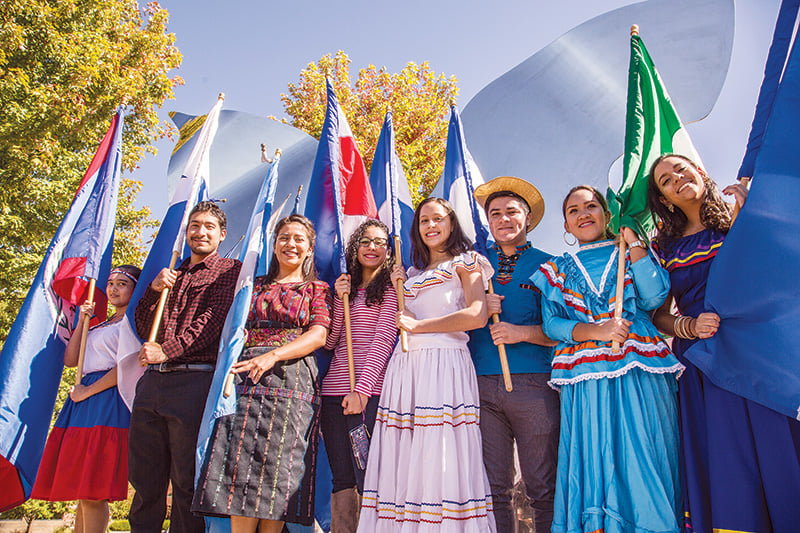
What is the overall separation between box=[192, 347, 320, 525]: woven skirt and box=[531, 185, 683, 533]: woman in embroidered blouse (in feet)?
4.35

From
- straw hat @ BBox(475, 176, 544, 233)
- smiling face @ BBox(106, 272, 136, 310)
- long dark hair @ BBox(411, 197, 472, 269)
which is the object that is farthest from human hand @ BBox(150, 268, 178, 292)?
straw hat @ BBox(475, 176, 544, 233)

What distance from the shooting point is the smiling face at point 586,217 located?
3197mm

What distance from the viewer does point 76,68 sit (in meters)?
8.74

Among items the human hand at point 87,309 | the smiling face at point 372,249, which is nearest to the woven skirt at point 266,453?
the smiling face at point 372,249

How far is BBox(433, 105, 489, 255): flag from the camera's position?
391 cm

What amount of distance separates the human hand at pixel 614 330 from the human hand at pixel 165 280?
257 cm

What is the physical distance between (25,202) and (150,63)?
10.6 ft

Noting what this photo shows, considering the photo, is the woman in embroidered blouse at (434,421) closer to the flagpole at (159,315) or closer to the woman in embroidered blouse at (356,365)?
the woman in embroidered blouse at (356,365)

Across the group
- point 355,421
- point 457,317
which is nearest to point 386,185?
point 457,317

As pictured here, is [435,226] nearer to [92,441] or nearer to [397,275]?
[397,275]

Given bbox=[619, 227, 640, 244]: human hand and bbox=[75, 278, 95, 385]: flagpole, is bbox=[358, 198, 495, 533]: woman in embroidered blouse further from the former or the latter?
bbox=[75, 278, 95, 385]: flagpole

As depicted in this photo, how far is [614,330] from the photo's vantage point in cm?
264

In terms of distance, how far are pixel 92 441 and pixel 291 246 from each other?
6.35 ft

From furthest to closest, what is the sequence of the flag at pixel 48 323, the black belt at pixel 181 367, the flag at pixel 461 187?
the flag at pixel 461 187, the flag at pixel 48 323, the black belt at pixel 181 367
